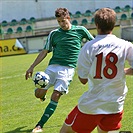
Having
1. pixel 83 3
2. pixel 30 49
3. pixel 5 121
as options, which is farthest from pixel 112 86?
pixel 83 3

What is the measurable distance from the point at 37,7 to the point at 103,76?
113 feet

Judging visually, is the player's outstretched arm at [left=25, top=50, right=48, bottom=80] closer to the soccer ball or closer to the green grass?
the soccer ball

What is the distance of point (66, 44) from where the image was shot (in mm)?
4973

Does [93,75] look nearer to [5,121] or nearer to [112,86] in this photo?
[112,86]

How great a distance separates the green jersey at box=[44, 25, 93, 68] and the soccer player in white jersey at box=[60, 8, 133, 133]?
2004mm

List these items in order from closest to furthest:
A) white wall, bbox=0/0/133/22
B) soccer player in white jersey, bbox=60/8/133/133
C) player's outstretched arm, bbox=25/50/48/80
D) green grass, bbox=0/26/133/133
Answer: soccer player in white jersey, bbox=60/8/133/133 → player's outstretched arm, bbox=25/50/48/80 → green grass, bbox=0/26/133/133 → white wall, bbox=0/0/133/22

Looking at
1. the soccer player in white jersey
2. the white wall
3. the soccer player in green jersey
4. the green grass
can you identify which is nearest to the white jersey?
the soccer player in white jersey

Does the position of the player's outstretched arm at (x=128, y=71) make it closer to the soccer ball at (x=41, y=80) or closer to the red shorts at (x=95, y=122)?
the red shorts at (x=95, y=122)

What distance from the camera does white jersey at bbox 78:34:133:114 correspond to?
9.41 ft

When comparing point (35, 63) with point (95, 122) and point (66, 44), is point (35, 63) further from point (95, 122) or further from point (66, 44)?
point (95, 122)

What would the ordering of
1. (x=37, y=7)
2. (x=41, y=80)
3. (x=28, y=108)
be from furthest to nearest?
(x=37, y=7), (x=28, y=108), (x=41, y=80)

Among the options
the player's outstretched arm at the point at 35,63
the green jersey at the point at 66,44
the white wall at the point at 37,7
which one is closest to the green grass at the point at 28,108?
the player's outstretched arm at the point at 35,63

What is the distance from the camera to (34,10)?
36.8m

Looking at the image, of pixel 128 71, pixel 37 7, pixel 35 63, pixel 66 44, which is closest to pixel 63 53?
pixel 66 44
